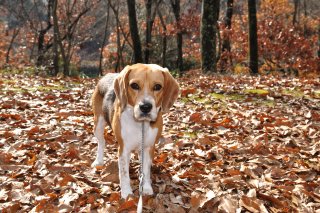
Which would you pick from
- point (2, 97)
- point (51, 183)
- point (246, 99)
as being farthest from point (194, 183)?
point (2, 97)

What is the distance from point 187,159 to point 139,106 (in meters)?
2.07

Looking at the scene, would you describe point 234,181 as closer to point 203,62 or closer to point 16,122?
point 16,122

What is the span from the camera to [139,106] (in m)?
3.80

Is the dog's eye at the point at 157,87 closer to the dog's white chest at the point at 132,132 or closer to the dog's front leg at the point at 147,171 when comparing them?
the dog's white chest at the point at 132,132

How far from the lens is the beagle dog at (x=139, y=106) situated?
390 centimetres

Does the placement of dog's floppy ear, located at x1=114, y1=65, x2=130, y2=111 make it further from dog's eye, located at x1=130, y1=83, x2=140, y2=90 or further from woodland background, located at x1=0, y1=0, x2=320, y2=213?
woodland background, located at x1=0, y1=0, x2=320, y2=213

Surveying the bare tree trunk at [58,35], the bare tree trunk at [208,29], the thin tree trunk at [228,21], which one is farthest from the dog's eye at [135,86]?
the thin tree trunk at [228,21]

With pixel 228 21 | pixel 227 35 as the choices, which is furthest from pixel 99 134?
pixel 228 21

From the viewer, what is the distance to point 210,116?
7941 mm

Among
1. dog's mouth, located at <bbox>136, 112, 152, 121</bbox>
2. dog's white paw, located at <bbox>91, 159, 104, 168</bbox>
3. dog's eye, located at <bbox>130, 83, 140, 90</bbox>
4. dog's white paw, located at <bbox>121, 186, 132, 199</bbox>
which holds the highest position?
dog's eye, located at <bbox>130, 83, 140, 90</bbox>

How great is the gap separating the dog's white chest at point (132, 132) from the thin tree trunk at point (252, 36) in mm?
14378

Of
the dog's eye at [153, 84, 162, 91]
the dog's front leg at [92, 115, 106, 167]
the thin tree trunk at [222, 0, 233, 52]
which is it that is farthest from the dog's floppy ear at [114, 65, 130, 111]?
the thin tree trunk at [222, 0, 233, 52]

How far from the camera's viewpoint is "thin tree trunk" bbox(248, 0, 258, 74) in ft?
57.1

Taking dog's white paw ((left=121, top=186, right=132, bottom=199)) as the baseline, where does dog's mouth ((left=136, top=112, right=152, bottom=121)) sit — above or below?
above
